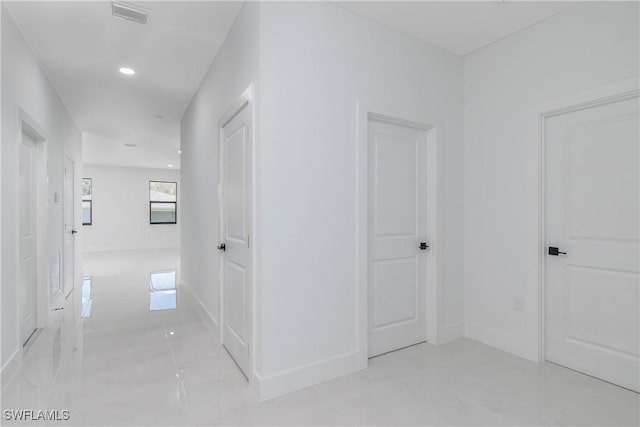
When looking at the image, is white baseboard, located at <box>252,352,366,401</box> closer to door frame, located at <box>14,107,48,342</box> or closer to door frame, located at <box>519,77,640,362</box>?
door frame, located at <box>519,77,640,362</box>

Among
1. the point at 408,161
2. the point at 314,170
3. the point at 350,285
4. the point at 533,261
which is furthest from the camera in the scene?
the point at 408,161

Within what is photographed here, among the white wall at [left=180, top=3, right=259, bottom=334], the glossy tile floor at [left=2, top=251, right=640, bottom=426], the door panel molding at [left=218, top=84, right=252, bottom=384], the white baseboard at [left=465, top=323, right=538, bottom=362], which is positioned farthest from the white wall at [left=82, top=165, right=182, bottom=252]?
the white baseboard at [left=465, top=323, right=538, bottom=362]

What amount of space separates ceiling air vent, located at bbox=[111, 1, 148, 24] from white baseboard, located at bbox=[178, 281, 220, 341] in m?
2.81

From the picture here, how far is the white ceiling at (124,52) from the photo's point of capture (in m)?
2.64

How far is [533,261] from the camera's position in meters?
2.73

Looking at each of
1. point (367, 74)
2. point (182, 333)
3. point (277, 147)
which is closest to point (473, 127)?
point (367, 74)

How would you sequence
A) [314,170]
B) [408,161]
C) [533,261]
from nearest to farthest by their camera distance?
[314,170] < [533,261] < [408,161]

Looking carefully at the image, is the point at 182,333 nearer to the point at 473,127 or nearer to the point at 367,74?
the point at 367,74

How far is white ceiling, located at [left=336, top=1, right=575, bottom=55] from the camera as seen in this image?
248 centimetres

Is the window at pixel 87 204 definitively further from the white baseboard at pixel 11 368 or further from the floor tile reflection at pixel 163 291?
the white baseboard at pixel 11 368

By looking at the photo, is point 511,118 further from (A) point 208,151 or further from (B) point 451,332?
(A) point 208,151

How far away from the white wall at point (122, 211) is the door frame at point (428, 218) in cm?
958

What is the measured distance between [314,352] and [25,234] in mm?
3063

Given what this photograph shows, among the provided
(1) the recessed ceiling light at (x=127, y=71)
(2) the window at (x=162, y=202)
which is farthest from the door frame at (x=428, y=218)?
(2) the window at (x=162, y=202)
